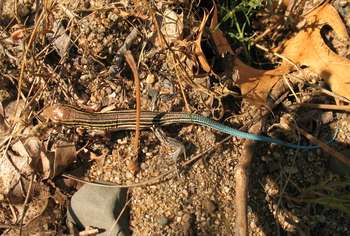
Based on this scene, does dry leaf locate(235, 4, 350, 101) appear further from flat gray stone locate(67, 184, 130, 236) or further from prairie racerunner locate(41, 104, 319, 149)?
flat gray stone locate(67, 184, 130, 236)

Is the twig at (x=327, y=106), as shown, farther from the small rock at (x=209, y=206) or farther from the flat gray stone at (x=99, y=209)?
the flat gray stone at (x=99, y=209)

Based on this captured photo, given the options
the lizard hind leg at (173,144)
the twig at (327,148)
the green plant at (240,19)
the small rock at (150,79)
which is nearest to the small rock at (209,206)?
the lizard hind leg at (173,144)

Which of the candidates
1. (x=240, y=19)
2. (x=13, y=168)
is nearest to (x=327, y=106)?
(x=240, y=19)

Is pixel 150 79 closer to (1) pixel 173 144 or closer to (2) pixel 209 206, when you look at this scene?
(1) pixel 173 144

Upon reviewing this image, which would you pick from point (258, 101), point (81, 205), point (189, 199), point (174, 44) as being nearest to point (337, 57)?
point (258, 101)

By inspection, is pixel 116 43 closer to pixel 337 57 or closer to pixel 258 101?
pixel 258 101

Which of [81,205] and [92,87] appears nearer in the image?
[81,205]
